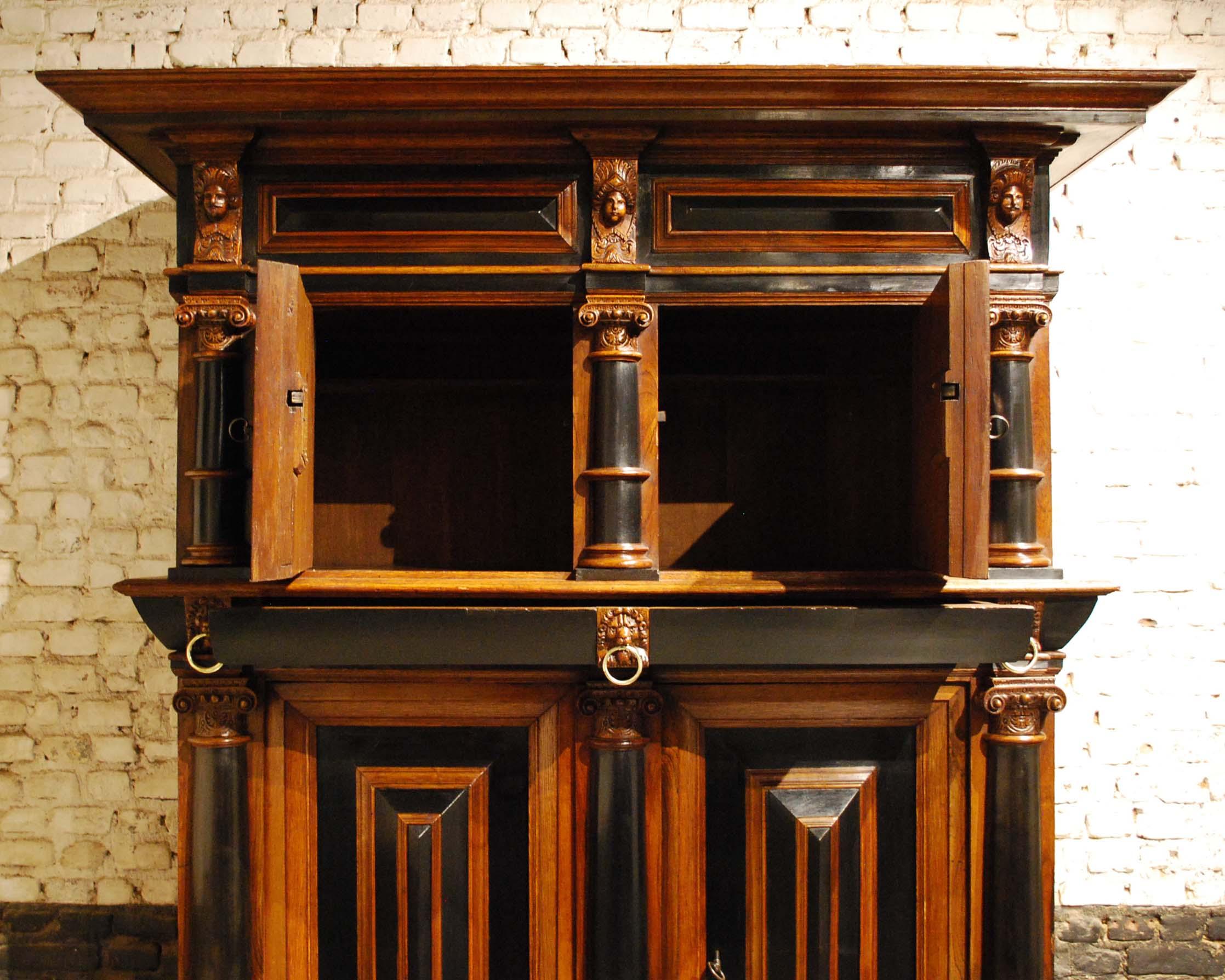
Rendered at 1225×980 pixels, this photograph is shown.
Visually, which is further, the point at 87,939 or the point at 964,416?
the point at 87,939

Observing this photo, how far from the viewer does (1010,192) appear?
1.79 metres

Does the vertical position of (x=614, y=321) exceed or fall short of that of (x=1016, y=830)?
it exceeds it

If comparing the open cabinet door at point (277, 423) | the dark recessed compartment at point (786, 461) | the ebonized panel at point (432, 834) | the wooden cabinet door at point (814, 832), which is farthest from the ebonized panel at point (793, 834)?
the open cabinet door at point (277, 423)

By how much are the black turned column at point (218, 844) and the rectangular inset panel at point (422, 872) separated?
0.80 ft

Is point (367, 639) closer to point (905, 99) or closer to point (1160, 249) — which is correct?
point (905, 99)

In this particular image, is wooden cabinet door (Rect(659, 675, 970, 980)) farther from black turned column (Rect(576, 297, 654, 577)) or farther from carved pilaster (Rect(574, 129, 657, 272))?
carved pilaster (Rect(574, 129, 657, 272))

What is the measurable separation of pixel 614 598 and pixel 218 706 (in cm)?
89

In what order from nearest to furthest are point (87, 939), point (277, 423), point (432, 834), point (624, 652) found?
point (277, 423), point (624, 652), point (432, 834), point (87, 939)

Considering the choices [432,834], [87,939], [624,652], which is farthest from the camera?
[87,939]

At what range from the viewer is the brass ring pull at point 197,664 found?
174 cm

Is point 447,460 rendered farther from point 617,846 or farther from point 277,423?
point 617,846

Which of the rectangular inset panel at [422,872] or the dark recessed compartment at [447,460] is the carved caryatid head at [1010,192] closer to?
the dark recessed compartment at [447,460]

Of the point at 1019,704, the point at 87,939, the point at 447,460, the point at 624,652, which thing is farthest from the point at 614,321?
the point at 87,939

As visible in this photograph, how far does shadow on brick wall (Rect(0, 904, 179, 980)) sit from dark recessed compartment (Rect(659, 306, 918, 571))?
183 centimetres
